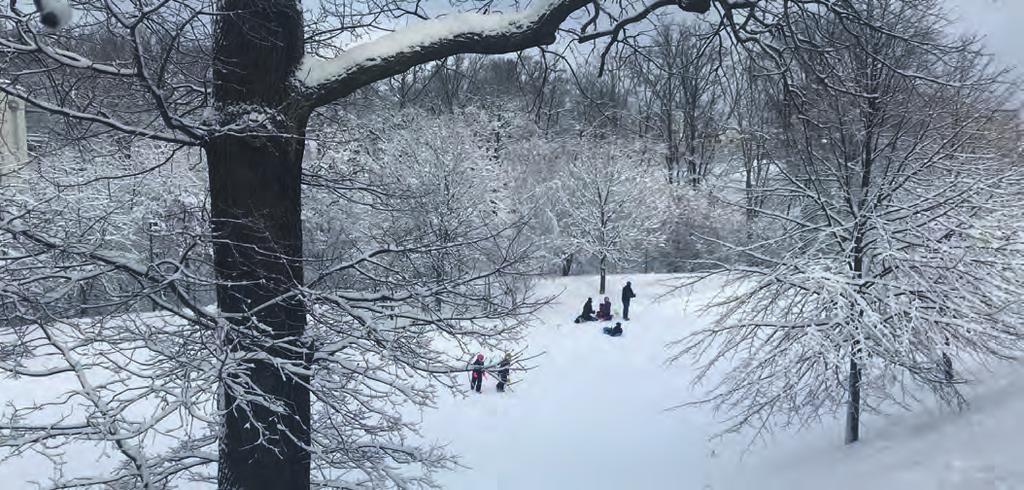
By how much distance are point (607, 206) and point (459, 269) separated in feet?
79.1

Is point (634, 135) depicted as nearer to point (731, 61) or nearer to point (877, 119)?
point (877, 119)

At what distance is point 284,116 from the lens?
368 centimetres

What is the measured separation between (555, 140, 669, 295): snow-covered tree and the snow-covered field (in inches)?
390

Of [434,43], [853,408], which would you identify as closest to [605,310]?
[853,408]

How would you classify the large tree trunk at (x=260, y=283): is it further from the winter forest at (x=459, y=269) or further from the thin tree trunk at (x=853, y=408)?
the thin tree trunk at (x=853, y=408)

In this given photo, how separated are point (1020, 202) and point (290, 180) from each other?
1048 cm

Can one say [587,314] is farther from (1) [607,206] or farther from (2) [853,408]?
(2) [853,408]

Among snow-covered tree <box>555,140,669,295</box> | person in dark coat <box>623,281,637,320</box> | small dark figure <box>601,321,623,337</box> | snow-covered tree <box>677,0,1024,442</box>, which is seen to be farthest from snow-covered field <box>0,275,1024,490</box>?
snow-covered tree <box>555,140,669,295</box>

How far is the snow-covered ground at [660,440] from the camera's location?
8.45m

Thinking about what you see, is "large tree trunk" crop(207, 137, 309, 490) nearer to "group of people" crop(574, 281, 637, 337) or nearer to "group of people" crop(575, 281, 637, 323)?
"group of people" crop(574, 281, 637, 337)

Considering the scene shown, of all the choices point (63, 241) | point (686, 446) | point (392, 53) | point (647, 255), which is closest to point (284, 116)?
point (392, 53)

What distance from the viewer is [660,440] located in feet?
44.3

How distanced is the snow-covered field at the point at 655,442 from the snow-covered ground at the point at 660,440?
2 centimetres

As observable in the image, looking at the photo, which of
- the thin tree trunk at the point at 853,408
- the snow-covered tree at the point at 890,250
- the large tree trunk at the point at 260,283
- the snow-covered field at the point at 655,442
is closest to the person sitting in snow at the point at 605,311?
the snow-covered field at the point at 655,442
